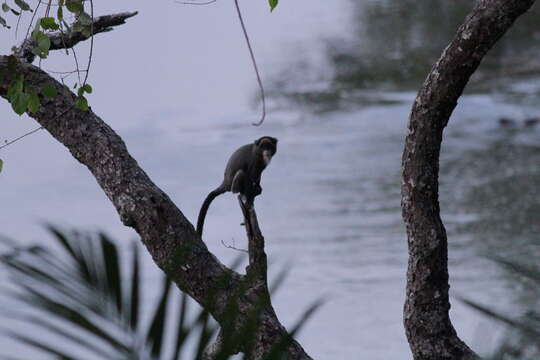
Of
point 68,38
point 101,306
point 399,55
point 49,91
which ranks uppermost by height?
point 399,55

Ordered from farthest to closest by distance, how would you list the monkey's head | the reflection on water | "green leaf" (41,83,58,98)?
the reflection on water, the monkey's head, "green leaf" (41,83,58,98)

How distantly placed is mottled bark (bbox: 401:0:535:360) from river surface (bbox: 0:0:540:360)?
2119 mm

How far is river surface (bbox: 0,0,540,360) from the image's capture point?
4.80 meters

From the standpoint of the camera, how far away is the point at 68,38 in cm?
209

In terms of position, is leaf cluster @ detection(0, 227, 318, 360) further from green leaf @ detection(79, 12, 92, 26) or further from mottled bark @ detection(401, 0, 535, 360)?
green leaf @ detection(79, 12, 92, 26)

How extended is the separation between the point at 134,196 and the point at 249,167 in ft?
1.67

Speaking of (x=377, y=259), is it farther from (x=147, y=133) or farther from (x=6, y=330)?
(x=6, y=330)

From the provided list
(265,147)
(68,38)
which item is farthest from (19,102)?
(265,147)

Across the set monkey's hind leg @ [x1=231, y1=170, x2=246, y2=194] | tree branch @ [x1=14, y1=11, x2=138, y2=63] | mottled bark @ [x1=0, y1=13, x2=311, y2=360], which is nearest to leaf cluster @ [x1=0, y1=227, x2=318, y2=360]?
mottled bark @ [x1=0, y1=13, x2=311, y2=360]

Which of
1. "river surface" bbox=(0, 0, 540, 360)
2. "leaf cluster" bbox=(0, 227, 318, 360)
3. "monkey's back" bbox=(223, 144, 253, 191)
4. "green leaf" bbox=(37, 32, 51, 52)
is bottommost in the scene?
"leaf cluster" bbox=(0, 227, 318, 360)

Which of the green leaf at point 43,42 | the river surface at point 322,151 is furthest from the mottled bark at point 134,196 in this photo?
the river surface at point 322,151

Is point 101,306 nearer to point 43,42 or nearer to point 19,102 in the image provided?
point 19,102

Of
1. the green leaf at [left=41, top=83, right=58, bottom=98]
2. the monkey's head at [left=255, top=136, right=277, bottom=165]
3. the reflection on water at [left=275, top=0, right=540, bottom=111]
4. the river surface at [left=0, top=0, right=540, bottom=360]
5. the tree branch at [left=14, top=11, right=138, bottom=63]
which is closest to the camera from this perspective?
the green leaf at [left=41, top=83, right=58, bottom=98]

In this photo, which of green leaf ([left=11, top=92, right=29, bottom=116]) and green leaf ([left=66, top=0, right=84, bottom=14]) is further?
green leaf ([left=66, top=0, right=84, bottom=14])
